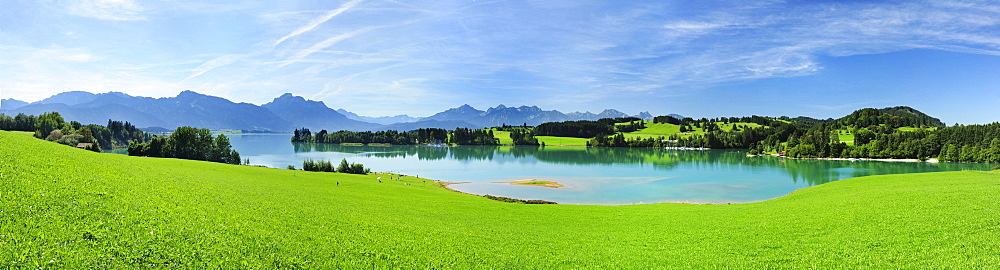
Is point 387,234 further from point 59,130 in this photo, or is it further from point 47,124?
point 47,124

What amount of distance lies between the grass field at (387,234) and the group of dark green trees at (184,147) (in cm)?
7422

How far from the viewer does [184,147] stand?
87062 mm

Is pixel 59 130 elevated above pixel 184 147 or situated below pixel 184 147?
above

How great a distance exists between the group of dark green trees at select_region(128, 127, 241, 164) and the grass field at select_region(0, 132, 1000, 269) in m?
74.2

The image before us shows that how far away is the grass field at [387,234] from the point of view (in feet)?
36.3

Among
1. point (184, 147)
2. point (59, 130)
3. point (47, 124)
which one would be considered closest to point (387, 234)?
point (184, 147)

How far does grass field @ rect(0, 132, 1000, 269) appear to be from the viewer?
36.3 feet

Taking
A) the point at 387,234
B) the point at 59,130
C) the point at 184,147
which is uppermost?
the point at 59,130

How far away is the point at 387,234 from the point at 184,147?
91573mm

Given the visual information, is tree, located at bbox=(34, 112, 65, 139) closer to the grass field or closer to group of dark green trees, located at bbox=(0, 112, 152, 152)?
group of dark green trees, located at bbox=(0, 112, 152, 152)

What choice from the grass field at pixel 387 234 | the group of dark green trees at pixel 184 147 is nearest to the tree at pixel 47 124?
the group of dark green trees at pixel 184 147

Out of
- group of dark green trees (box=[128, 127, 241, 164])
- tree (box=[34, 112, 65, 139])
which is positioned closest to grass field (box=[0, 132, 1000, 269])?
group of dark green trees (box=[128, 127, 241, 164])

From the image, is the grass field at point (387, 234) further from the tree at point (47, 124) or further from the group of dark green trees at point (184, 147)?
the tree at point (47, 124)

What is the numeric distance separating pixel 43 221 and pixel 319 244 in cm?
674
